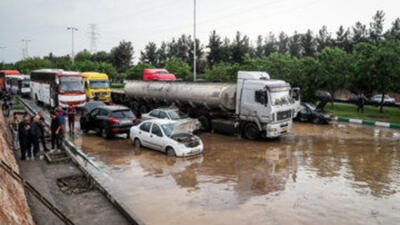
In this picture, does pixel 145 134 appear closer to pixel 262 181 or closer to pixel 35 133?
pixel 35 133

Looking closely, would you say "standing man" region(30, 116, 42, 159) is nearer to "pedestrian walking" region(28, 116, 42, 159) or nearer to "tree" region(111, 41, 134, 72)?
"pedestrian walking" region(28, 116, 42, 159)

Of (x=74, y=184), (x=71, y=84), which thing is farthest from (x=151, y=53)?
(x=74, y=184)

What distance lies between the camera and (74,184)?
968 cm

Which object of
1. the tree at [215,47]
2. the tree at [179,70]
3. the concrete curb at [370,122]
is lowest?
the concrete curb at [370,122]

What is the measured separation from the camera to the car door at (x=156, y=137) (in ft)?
43.0

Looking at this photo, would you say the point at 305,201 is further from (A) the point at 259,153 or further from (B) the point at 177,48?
(B) the point at 177,48

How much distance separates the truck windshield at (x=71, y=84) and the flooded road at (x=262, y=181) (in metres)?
10.1

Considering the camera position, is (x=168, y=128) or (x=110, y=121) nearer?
(x=168, y=128)

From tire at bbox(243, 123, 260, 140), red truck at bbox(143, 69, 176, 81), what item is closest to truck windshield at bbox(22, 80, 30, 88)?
red truck at bbox(143, 69, 176, 81)

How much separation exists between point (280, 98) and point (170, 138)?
639cm

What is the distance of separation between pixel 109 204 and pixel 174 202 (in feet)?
5.67

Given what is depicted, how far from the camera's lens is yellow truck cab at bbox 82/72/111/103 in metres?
28.4

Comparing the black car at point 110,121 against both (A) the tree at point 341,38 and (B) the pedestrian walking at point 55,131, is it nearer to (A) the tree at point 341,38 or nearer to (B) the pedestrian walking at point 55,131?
(B) the pedestrian walking at point 55,131

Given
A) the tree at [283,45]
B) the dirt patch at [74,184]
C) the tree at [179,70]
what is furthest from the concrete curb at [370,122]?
the tree at [283,45]
